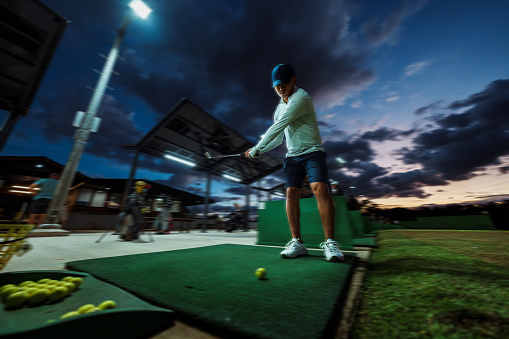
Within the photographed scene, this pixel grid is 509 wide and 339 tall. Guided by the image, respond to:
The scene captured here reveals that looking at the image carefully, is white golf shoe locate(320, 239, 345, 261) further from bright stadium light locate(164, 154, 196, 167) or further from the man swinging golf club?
bright stadium light locate(164, 154, 196, 167)

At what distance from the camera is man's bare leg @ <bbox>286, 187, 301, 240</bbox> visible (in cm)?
211

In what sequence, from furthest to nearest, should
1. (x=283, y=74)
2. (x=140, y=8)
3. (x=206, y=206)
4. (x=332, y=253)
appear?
(x=206, y=206), (x=140, y=8), (x=283, y=74), (x=332, y=253)

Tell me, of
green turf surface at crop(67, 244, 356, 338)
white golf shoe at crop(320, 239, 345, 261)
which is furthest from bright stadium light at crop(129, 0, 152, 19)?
white golf shoe at crop(320, 239, 345, 261)

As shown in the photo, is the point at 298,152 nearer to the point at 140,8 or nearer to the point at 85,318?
the point at 85,318

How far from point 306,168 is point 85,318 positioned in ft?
6.25

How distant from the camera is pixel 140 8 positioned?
280 inches

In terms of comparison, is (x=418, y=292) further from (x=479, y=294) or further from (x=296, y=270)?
(x=296, y=270)

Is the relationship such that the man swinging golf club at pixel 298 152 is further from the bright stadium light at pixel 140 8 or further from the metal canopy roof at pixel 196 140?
the bright stadium light at pixel 140 8

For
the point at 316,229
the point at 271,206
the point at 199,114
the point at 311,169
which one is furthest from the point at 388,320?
the point at 199,114

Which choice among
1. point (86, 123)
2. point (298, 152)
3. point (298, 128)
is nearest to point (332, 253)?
point (298, 152)

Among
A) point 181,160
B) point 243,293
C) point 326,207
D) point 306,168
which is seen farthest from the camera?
point 181,160

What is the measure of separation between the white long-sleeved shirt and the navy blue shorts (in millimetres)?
58

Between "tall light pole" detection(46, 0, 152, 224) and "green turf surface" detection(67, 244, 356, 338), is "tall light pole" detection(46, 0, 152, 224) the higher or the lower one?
the higher one

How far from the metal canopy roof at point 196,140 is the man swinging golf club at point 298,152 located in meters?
6.22
